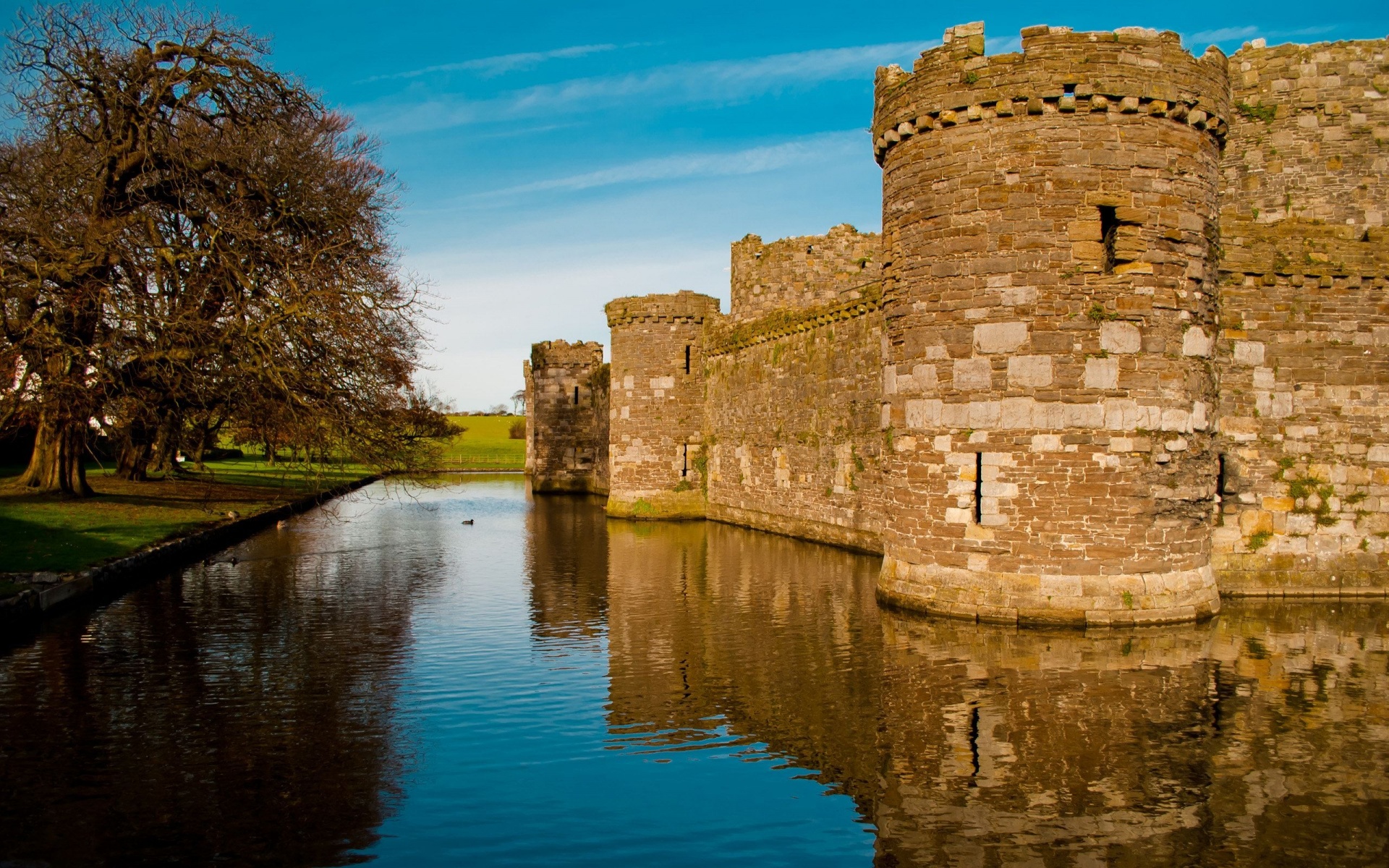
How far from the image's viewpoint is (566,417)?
129 feet

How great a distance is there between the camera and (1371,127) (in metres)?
15.7

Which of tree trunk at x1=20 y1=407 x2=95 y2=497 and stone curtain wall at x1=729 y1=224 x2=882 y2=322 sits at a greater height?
stone curtain wall at x1=729 y1=224 x2=882 y2=322

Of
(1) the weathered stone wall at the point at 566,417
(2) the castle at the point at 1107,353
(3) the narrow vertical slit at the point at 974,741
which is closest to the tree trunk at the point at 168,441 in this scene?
(1) the weathered stone wall at the point at 566,417

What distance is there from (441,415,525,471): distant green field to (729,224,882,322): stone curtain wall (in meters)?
24.2

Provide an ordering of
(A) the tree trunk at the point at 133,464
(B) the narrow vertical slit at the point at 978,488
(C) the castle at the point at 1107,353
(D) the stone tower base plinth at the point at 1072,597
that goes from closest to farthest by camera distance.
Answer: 1. (D) the stone tower base plinth at the point at 1072,597
2. (C) the castle at the point at 1107,353
3. (B) the narrow vertical slit at the point at 978,488
4. (A) the tree trunk at the point at 133,464

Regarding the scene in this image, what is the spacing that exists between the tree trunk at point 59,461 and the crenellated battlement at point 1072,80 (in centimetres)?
1775

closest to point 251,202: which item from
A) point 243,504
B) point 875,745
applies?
point 243,504

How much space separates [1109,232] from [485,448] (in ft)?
211

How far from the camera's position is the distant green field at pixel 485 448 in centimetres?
6062

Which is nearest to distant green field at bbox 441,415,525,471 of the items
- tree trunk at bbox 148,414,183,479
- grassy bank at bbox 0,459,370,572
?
tree trunk at bbox 148,414,183,479

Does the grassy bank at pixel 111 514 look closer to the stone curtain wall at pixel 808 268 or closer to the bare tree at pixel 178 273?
the bare tree at pixel 178 273

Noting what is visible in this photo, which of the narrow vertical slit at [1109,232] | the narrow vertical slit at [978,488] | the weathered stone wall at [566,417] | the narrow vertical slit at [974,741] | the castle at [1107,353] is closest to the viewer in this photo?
the narrow vertical slit at [974,741]

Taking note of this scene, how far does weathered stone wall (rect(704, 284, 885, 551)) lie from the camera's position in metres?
18.8

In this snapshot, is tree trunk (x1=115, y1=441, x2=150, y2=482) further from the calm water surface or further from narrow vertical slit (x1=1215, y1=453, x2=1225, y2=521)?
narrow vertical slit (x1=1215, y1=453, x2=1225, y2=521)
